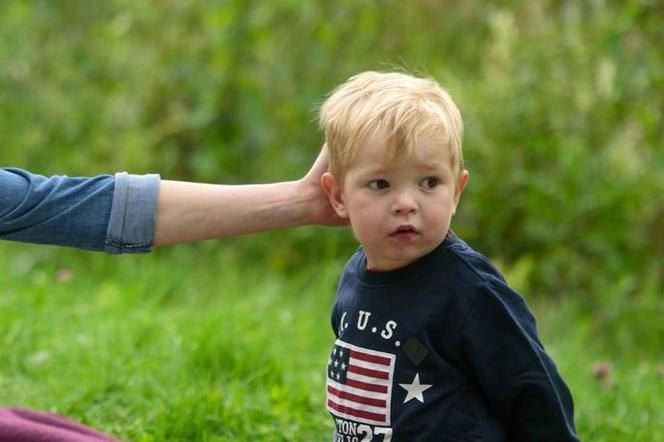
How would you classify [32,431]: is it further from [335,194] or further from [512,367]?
[512,367]

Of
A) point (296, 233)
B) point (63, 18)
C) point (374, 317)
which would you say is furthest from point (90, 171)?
point (374, 317)

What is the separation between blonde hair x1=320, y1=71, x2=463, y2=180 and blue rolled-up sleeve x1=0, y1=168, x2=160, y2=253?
1.62 feet

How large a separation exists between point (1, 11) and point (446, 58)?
239 cm

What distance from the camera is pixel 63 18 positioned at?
24.0 ft

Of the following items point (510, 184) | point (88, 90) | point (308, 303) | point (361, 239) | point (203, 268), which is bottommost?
point (361, 239)

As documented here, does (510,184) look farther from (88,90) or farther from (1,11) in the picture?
(1,11)

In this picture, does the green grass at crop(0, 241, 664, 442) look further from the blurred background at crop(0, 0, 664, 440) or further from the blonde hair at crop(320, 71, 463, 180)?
the blonde hair at crop(320, 71, 463, 180)

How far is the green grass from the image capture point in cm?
359

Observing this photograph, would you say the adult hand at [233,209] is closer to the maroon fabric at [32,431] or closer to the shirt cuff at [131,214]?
the shirt cuff at [131,214]

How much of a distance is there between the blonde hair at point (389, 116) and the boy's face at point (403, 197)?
0.02 m

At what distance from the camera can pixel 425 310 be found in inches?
97.7

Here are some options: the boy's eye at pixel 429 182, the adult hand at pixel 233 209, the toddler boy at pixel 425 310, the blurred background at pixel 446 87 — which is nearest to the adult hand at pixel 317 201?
A: the adult hand at pixel 233 209

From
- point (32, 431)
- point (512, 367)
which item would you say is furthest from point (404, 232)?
point (32, 431)

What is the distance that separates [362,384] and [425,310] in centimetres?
21
